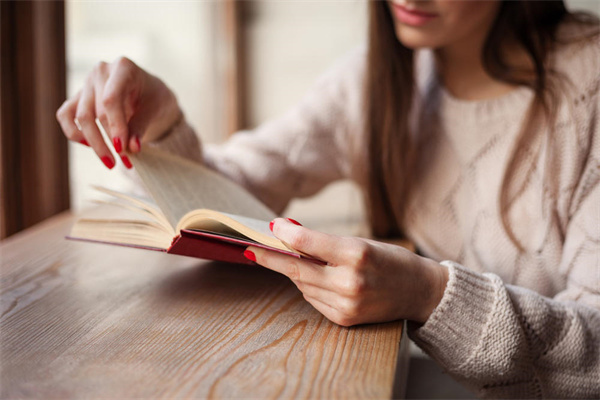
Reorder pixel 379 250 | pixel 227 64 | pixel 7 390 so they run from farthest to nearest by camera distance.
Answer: pixel 227 64, pixel 379 250, pixel 7 390

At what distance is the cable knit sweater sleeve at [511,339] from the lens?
0.60 metres

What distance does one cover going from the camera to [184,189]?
759 millimetres

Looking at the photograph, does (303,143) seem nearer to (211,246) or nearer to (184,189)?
(184,189)

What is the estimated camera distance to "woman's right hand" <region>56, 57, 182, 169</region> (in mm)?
730

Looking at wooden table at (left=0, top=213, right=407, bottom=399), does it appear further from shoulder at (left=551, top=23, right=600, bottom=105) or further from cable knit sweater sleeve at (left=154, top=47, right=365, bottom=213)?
shoulder at (left=551, top=23, right=600, bottom=105)

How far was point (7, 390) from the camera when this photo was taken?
1.42 feet

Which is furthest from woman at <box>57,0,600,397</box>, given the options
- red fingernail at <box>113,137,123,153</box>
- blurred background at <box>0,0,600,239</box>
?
blurred background at <box>0,0,600,239</box>

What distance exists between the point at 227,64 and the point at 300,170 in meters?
1.52

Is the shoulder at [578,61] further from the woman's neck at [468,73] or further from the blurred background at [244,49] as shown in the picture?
the blurred background at [244,49]

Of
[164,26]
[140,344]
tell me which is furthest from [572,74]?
[164,26]

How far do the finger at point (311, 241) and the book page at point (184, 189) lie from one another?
15 cm

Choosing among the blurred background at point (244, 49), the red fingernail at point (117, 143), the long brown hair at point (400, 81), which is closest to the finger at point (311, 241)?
the red fingernail at point (117, 143)

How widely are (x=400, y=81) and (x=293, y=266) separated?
644 mm

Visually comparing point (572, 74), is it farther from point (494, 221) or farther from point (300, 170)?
point (300, 170)
